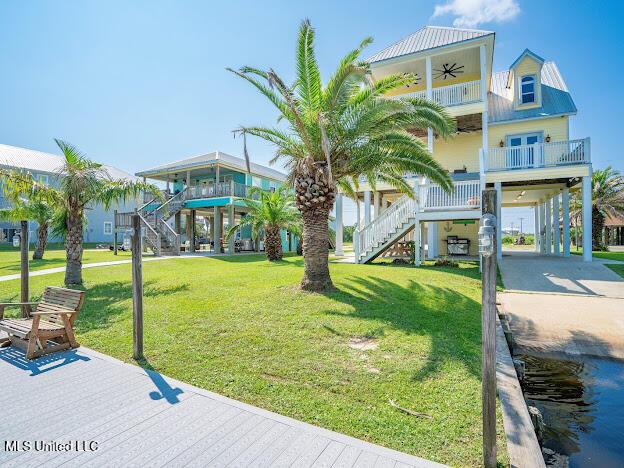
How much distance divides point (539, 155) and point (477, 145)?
5118 mm

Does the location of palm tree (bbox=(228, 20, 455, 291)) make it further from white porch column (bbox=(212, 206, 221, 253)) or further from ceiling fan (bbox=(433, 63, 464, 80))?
white porch column (bbox=(212, 206, 221, 253))

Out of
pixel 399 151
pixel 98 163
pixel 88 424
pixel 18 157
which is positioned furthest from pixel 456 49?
pixel 18 157

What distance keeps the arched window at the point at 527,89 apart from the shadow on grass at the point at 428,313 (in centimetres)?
1408

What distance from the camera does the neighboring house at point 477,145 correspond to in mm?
14250

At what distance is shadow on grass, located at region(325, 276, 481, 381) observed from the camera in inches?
198

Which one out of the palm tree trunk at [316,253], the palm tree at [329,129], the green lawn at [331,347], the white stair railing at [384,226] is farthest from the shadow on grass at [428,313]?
the white stair railing at [384,226]

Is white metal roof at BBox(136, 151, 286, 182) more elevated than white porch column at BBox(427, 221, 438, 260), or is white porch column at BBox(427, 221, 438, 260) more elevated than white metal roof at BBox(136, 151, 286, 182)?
white metal roof at BBox(136, 151, 286, 182)

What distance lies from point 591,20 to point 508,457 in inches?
656

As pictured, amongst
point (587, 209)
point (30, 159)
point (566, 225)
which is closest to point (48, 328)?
point (587, 209)

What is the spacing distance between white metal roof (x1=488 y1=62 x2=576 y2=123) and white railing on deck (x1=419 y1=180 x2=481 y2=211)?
20.8 ft

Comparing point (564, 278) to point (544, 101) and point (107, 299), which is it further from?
point (107, 299)

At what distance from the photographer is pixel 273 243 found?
17.9m

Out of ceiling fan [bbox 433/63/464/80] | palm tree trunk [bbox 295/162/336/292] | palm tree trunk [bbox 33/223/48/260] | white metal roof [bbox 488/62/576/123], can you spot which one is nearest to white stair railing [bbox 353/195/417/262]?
palm tree trunk [bbox 295/162/336/292]

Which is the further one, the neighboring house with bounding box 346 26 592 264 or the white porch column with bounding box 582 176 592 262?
the neighboring house with bounding box 346 26 592 264
